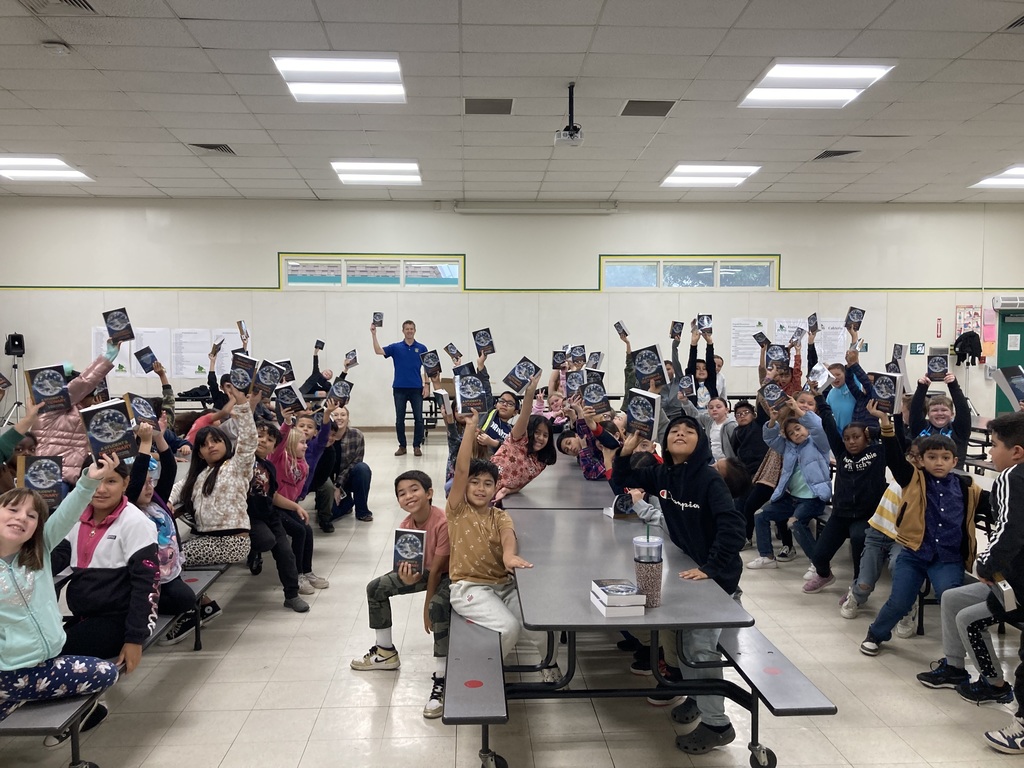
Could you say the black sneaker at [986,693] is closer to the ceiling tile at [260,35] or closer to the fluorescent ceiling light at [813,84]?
the fluorescent ceiling light at [813,84]

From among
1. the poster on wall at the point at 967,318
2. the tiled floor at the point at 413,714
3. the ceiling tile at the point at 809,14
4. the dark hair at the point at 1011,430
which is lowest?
the tiled floor at the point at 413,714

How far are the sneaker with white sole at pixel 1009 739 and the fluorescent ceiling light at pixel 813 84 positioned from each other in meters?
4.86

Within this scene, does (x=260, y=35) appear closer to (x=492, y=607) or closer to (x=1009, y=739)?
(x=492, y=607)

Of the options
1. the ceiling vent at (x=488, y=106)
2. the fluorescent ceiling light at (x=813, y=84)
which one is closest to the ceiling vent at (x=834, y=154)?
the fluorescent ceiling light at (x=813, y=84)

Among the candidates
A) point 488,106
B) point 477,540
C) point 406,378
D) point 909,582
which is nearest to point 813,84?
point 488,106

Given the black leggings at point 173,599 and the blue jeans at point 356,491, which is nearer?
the black leggings at point 173,599

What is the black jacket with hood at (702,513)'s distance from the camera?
285 cm

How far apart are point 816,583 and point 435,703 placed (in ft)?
8.91

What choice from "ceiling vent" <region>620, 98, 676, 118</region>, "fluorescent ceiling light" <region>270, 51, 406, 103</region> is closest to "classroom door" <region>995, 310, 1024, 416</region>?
"ceiling vent" <region>620, 98, 676, 118</region>

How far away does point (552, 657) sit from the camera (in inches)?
121

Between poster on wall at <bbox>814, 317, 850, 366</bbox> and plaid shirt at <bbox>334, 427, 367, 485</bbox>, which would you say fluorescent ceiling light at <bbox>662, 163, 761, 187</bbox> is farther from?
plaid shirt at <bbox>334, 427, 367, 485</bbox>

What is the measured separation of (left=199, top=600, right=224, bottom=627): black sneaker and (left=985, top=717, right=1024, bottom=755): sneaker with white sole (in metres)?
3.84

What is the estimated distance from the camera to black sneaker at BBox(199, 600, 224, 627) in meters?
3.97

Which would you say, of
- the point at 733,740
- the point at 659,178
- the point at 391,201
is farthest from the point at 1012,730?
the point at 391,201
